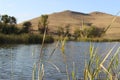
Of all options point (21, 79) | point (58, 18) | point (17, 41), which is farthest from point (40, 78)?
point (58, 18)

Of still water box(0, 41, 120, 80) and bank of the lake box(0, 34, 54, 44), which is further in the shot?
bank of the lake box(0, 34, 54, 44)

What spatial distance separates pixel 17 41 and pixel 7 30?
10258mm

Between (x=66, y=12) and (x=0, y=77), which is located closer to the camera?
(x=0, y=77)

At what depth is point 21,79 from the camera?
1421 cm

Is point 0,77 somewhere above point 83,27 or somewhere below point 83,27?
below

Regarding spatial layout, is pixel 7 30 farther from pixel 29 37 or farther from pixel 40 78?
pixel 40 78

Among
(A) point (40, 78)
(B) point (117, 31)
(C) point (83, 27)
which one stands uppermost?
(C) point (83, 27)

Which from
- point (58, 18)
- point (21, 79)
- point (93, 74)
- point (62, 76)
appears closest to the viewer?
point (93, 74)

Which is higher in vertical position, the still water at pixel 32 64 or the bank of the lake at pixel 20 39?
the still water at pixel 32 64

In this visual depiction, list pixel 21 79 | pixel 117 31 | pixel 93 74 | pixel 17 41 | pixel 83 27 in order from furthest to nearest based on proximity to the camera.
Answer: pixel 117 31, pixel 17 41, pixel 21 79, pixel 83 27, pixel 93 74

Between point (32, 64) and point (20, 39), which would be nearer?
point (32, 64)

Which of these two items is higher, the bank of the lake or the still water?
the still water

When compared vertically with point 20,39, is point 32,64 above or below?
above

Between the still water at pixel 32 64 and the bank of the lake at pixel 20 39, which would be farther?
the bank of the lake at pixel 20 39
